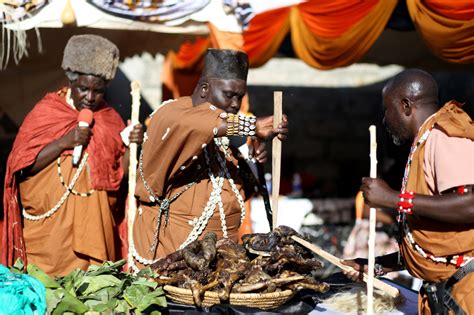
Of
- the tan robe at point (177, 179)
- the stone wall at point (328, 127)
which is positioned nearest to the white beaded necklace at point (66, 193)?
the tan robe at point (177, 179)

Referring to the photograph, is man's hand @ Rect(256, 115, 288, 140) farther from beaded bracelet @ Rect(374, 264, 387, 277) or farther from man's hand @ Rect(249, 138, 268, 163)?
beaded bracelet @ Rect(374, 264, 387, 277)

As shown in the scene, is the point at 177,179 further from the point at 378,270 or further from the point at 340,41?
the point at 340,41

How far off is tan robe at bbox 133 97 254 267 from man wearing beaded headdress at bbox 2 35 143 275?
76 cm

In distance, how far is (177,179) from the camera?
13.7ft

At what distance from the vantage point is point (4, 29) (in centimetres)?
593

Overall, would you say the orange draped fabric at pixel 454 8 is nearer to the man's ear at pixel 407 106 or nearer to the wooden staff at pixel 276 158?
the man's ear at pixel 407 106

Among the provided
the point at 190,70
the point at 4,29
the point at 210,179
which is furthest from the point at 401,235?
the point at 190,70

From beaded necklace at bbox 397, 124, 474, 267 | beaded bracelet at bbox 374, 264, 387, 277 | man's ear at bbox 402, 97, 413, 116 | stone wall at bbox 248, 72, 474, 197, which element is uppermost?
man's ear at bbox 402, 97, 413, 116

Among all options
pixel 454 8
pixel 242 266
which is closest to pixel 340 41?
pixel 454 8

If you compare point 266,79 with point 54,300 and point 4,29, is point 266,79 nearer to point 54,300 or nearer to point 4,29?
point 4,29

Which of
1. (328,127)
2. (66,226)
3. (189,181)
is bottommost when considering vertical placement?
(328,127)

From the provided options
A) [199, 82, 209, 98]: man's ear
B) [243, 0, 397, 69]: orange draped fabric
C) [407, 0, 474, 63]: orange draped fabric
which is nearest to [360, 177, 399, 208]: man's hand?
[199, 82, 209, 98]: man's ear

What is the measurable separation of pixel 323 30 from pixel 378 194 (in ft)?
11.5

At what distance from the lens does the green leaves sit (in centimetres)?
325
